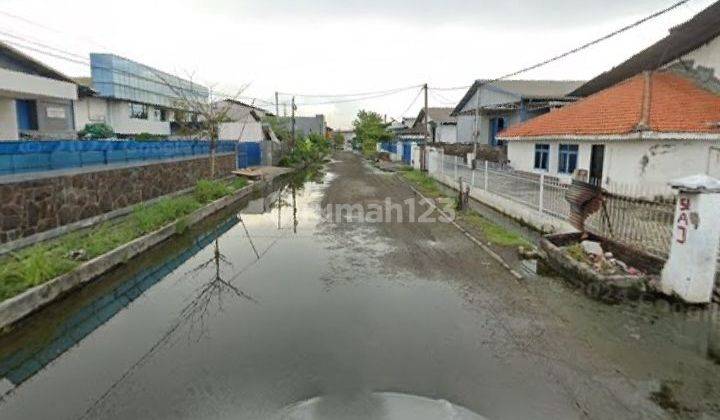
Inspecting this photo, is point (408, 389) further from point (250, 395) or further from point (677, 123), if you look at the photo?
point (677, 123)

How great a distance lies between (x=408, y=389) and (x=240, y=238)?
8.26 meters

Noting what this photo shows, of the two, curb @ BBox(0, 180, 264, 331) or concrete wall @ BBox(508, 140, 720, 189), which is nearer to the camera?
curb @ BBox(0, 180, 264, 331)

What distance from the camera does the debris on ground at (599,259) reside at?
303 inches

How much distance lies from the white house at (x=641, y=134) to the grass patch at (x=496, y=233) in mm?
3180

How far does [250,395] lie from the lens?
4363mm

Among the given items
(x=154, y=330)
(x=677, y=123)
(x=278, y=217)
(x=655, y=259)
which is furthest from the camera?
(x=278, y=217)

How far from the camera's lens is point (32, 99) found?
23.4 metres

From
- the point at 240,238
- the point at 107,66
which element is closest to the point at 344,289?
the point at 240,238

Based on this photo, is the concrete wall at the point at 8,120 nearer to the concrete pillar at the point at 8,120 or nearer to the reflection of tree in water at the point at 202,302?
the concrete pillar at the point at 8,120

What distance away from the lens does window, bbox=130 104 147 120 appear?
46625 mm

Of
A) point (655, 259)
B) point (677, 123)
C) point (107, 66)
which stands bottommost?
point (655, 259)

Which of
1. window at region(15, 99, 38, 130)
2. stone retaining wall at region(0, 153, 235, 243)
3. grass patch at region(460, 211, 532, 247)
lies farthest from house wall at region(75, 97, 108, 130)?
grass patch at region(460, 211, 532, 247)

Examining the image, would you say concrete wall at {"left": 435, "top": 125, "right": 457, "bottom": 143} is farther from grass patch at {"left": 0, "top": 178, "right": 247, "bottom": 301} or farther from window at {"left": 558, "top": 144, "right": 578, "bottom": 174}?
grass patch at {"left": 0, "top": 178, "right": 247, "bottom": 301}

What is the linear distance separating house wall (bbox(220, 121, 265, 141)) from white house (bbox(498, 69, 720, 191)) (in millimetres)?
23127
